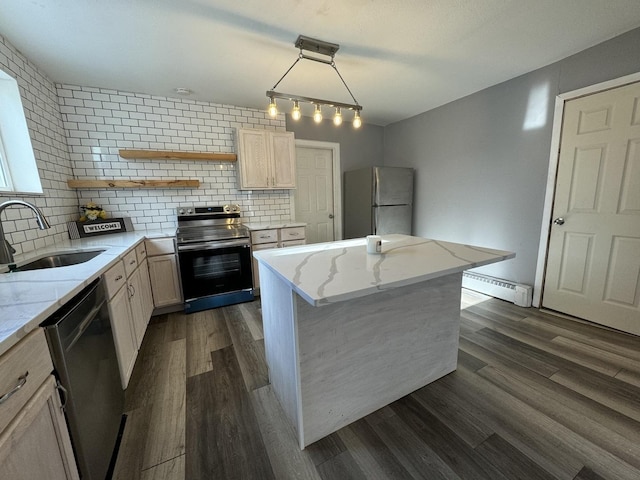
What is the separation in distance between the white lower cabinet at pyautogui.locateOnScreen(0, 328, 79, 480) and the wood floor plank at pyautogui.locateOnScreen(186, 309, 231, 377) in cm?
104

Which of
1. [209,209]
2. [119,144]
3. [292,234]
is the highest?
[119,144]

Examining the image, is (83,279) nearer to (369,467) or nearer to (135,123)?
(369,467)

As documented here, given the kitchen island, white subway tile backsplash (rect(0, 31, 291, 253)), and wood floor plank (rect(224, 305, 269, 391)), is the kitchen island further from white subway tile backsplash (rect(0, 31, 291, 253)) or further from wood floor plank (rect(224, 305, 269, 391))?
→ white subway tile backsplash (rect(0, 31, 291, 253))

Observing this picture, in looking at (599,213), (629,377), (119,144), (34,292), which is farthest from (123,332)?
(599,213)

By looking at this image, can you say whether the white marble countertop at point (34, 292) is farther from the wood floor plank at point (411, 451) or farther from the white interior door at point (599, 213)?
the white interior door at point (599, 213)

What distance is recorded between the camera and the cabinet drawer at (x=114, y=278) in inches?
59.3

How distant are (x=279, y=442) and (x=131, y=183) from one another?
2920 millimetres

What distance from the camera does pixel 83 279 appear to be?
3.78 ft

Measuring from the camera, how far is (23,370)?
734 millimetres

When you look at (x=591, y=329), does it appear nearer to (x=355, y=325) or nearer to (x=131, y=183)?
(x=355, y=325)

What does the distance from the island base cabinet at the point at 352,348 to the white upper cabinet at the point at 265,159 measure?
81.2 inches

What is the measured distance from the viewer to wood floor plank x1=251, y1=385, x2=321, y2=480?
3.90ft

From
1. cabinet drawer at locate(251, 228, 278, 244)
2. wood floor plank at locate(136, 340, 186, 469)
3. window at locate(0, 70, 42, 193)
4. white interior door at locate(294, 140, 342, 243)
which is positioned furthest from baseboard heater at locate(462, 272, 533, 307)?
window at locate(0, 70, 42, 193)

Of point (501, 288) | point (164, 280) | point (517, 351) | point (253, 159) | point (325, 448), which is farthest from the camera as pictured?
point (253, 159)
